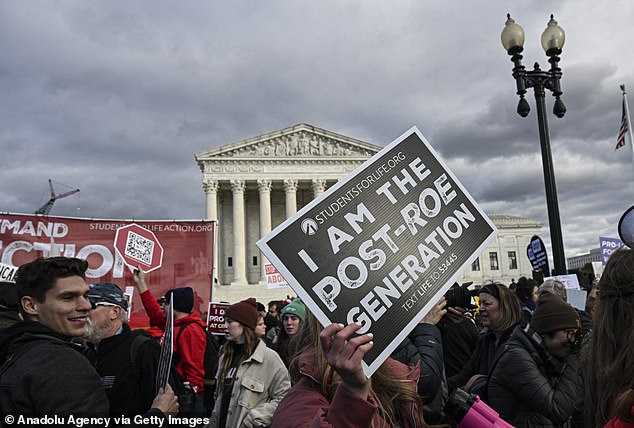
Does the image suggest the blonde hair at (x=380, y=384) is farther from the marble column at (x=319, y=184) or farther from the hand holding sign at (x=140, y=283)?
the marble column at (x=319, y=184)

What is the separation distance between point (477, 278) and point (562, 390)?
61.5 m

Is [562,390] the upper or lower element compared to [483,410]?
lower

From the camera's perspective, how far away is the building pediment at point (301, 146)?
163 ft

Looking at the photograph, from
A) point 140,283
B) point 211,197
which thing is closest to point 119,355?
point 140,283

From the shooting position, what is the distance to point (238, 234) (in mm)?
48344

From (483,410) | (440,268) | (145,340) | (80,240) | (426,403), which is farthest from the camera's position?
(80,240)

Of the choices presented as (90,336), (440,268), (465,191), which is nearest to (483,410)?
(440,268)

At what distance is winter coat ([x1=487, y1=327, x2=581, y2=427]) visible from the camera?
2.58 m

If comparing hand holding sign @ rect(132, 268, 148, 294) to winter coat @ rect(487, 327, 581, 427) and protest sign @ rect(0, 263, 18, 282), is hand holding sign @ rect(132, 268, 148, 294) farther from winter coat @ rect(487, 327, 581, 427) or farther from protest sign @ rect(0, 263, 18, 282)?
winter coat @ rect(487, 327, 581, 427)

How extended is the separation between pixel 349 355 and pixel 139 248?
19.3 feet

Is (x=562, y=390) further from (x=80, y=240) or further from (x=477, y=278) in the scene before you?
(x=477, y=278)

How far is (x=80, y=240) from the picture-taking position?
7641 millimetres

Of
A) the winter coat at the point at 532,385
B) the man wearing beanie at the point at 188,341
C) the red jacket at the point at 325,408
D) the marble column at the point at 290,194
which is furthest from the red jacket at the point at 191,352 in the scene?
the marble column at the point at 290,194

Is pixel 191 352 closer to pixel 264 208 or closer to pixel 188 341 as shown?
pixel 188 341
